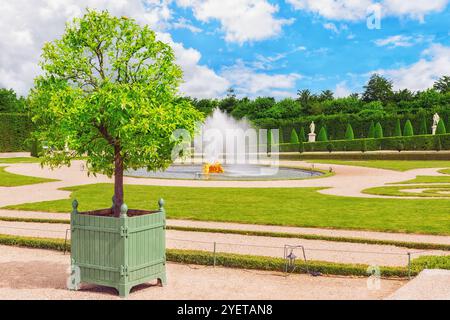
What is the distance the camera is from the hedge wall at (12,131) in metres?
67.6

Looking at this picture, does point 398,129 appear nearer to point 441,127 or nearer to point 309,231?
point 441,127

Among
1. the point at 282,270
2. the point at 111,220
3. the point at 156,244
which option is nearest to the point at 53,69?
the point at 111,220

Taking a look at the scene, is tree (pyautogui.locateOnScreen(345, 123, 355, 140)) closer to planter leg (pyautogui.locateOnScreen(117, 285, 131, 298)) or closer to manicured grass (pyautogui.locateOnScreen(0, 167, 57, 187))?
manicured grass (pyautogui.locateOnScreen(0, 167, 57, 187))

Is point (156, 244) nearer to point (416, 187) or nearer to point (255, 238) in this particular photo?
point (255, 238)

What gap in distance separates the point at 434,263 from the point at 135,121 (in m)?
6.92

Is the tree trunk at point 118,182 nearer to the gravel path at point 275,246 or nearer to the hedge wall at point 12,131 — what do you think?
the gravel path at point 275,246

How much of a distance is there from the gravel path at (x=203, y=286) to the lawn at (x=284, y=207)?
5979mm

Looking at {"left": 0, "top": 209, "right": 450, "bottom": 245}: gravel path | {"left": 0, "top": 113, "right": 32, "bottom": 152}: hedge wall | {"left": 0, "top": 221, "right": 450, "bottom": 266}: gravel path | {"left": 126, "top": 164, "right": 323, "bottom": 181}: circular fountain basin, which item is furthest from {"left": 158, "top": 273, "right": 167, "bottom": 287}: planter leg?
{"left": 0, "top": 113, "right": 32, "bottom": 152}: hedge wall

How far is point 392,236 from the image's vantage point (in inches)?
600

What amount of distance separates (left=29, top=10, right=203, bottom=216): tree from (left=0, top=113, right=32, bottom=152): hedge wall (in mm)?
60825

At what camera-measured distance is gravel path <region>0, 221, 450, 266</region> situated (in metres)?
12.5

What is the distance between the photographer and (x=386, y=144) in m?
67.4

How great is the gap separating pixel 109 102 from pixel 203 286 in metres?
3.98

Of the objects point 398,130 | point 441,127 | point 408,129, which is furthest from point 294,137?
point 441,127
